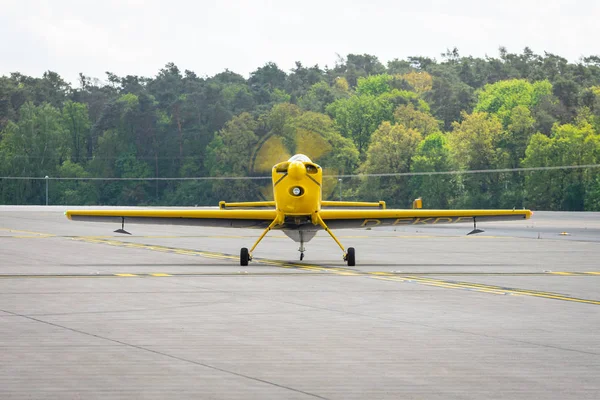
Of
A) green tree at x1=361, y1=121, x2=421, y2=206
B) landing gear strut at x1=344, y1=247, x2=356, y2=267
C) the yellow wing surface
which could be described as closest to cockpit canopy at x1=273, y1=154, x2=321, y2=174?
the yellow wing surface

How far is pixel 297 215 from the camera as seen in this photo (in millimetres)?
25328

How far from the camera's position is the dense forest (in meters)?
118

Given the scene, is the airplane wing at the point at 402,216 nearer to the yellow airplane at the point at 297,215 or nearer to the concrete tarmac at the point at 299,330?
the yellow airplane at the point at 297,215

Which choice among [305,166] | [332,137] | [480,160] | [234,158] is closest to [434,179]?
[480,160]

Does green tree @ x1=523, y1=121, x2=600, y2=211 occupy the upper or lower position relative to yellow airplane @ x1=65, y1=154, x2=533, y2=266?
upper

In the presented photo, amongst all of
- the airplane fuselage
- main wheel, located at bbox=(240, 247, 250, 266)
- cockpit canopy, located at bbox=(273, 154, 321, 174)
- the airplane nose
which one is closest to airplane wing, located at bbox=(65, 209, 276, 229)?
main wheel, located at bbox=(240, 247, 250, 266)

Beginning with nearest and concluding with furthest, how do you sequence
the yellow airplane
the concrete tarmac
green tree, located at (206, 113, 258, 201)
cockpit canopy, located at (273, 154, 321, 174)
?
1. the concrete tarmac
2. the yellow airplane
3. cockpit canopy, located at (273, 154, 321, 174)
4. green tree, located at (206, 113, 258, 201)

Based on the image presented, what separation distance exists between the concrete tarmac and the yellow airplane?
1.13 metres

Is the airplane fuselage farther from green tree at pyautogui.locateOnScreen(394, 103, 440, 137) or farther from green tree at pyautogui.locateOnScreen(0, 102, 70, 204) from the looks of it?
green tree at pyautogui.locateOnScreen(0, 102, 70, 204)

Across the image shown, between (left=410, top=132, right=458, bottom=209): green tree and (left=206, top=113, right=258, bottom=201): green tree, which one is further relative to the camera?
(left=410, top=132, right=458, bottom=209): green tree

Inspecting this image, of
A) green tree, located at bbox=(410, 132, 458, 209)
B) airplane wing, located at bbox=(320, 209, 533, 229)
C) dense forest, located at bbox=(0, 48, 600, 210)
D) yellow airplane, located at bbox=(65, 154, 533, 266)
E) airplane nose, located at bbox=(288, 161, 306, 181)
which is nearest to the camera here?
airplane nose, located at bbox=(288, 161, 306, 181)

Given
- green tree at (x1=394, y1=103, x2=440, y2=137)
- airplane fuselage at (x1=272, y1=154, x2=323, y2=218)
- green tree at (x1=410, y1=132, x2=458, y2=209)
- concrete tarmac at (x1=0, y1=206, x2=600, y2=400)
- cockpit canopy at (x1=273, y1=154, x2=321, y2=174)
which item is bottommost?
concrete tarmac at (x1=0, y1=206, x2=600, y2=400)

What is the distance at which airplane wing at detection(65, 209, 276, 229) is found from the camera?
86.1 ft

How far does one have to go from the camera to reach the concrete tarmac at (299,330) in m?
9.34
